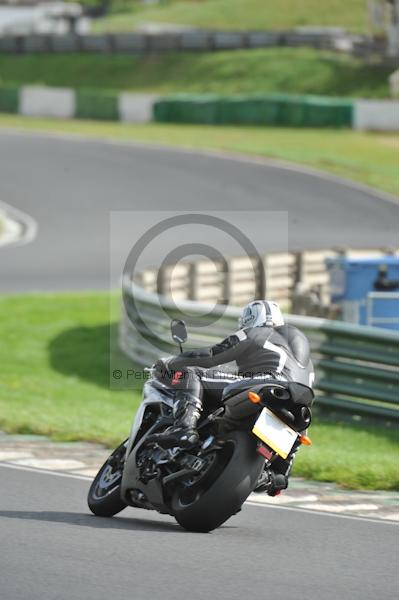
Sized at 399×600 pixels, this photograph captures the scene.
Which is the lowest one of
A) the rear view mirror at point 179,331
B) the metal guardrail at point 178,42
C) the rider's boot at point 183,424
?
the rider's boot at point 183,424

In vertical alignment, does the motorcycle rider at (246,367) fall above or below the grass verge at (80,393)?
above

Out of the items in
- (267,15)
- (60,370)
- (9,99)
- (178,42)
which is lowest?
(60,370)

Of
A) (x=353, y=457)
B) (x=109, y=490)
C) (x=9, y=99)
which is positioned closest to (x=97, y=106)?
(x=9, y=99)

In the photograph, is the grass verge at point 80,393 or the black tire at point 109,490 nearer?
the black tire at point 109,490

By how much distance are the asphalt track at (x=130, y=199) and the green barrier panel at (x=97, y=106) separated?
8.68 m

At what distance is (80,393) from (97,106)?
41556mm

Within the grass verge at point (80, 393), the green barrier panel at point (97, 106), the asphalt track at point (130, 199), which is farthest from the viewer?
the green barrier panel at point (97, 106)

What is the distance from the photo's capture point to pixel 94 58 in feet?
232

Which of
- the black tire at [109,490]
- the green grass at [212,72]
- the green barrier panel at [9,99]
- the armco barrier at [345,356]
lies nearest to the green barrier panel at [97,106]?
the green barrier panel at [9,99]

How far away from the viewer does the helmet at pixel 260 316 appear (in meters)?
8.04

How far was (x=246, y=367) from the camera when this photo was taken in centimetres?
Result: 794

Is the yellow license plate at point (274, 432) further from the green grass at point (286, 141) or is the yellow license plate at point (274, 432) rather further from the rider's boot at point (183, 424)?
the green grass at point (286, 141)

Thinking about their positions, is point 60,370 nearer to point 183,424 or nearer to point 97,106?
point 183,424

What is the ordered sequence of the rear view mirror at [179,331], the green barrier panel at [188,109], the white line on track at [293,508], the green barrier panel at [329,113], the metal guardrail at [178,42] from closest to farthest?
1. the rear view mirror at [179,331]
2. the white line on track at [293,508]
3. the green barrier panel at [329,113]
4. the green barrier panel at [188,109]
5. the metal guardrail at [178,42]
